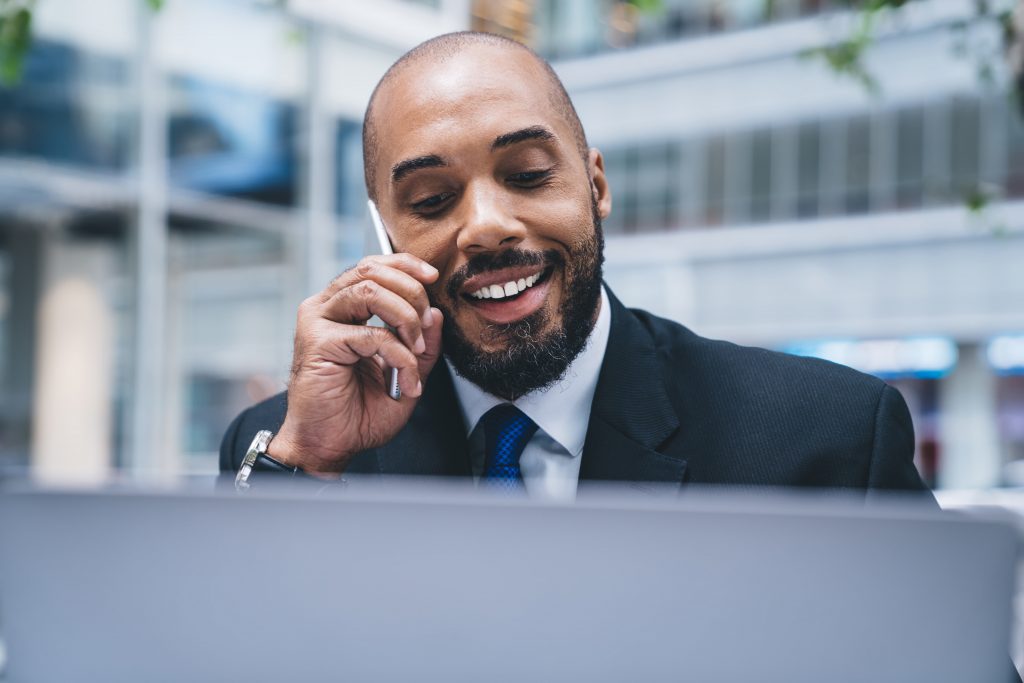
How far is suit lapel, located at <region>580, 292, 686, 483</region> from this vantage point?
155 centimetres

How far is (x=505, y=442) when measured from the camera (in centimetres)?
159

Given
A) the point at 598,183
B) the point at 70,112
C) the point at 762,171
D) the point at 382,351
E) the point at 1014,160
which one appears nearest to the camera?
the point at 382,351

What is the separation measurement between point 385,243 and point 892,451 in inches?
32.6

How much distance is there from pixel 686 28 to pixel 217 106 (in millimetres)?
11765

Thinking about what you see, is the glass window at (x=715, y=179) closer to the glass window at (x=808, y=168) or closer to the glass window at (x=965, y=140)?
the glass window at (x=808, y=168)

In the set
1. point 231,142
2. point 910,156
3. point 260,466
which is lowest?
point 260,466

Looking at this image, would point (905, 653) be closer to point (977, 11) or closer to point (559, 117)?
point (559, 117)

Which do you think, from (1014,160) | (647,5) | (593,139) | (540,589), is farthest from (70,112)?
(1014,160)

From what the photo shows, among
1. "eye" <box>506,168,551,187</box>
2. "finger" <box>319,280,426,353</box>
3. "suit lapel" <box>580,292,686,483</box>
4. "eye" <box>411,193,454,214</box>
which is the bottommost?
"suit lapel" <box>580,292,686,483</box>

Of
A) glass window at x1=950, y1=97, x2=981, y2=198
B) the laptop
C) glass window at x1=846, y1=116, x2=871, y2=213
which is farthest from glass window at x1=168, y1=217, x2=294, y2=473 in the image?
glass window at x1=950, y1=97, x2=981, y2=198

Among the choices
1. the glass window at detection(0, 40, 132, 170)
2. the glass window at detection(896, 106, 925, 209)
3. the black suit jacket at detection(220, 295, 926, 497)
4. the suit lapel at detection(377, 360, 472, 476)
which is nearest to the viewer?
the black suit jacket at detection(220, 295, 926, 497)

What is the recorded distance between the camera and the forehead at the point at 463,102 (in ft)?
4.83

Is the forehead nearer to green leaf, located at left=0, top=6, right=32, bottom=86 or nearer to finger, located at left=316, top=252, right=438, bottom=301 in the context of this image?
finger, located at left=316, top=252, right=438, bottom=301

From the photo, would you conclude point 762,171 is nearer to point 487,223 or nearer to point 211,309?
point 211,309
